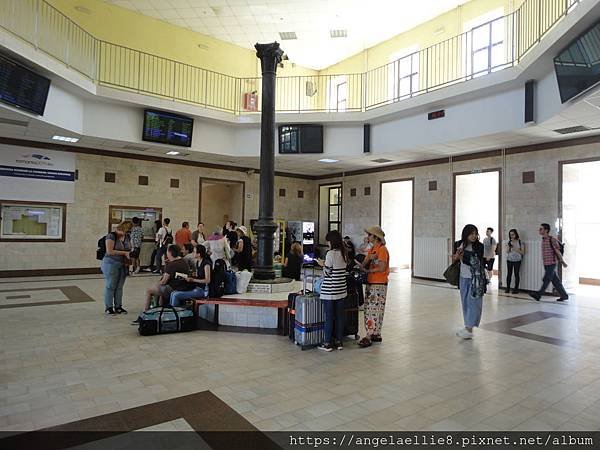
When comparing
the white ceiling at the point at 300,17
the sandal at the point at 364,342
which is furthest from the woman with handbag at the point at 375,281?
the white ceiling at the point at 300,17

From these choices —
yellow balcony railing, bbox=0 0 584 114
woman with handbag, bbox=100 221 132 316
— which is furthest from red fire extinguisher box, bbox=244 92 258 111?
woman with handbag, bbox=100 221 132 316

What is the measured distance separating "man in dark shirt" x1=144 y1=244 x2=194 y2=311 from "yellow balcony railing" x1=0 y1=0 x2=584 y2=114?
5133 millimetres

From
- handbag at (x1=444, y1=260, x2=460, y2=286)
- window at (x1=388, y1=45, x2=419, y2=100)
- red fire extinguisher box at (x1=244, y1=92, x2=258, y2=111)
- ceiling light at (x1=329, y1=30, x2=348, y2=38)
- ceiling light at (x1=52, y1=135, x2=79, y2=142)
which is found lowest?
handbag at (x1=444, y1=260, x2=460, y2=286)

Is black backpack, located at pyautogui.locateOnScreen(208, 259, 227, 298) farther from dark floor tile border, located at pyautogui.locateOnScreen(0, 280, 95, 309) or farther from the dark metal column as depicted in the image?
dark floor tile border, located at pyautogui.locateOnScreen(0, 280, 95, 309)

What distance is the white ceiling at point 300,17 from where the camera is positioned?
37.2ft

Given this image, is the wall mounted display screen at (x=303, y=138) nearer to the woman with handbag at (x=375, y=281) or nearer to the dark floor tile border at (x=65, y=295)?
the dark floor tile border at (x=65, y=295)

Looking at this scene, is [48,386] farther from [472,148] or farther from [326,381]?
[472,148]

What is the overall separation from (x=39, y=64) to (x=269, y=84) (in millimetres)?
4297

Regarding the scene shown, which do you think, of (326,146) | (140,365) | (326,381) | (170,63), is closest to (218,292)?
(140,365)

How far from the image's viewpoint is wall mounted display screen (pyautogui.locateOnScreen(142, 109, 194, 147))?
1054 centimetres

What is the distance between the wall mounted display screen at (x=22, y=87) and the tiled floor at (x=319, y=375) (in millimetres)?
3803

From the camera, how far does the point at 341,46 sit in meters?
14.1

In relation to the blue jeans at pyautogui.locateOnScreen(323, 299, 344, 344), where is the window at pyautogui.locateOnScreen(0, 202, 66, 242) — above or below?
above

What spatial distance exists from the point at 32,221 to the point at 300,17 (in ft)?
31.6
